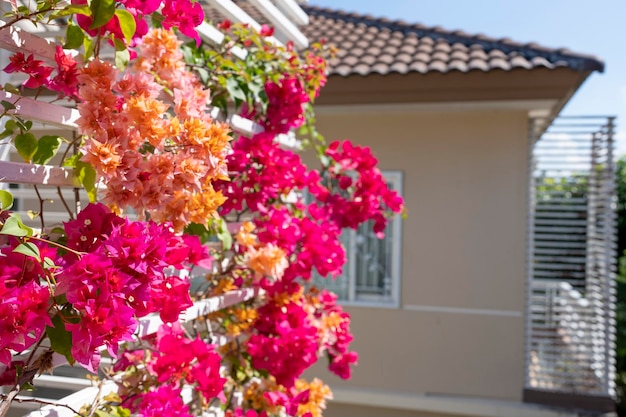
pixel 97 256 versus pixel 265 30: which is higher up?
pixel 265 30

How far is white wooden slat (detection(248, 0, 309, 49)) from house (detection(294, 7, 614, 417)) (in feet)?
8.86

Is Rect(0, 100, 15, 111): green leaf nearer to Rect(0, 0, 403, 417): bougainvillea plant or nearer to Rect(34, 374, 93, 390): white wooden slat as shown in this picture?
Rect(0, 0, 403, 417): bougainvillea plant

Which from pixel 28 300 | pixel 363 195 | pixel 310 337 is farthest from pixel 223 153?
pixel 363 195

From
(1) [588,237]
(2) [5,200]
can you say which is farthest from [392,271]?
(2) [5,200]

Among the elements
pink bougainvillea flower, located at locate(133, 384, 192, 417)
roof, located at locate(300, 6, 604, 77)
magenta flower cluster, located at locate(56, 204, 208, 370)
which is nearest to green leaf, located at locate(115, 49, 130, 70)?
magenta flower cluster, located at locate(56, 204, 208, 370)

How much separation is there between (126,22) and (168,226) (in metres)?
0.37

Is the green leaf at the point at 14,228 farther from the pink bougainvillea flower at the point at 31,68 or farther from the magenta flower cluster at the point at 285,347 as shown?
the magenta flower cluster at the point at 285,347

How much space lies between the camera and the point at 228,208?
69.6 inches

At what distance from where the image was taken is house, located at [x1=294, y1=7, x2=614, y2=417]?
5.26m

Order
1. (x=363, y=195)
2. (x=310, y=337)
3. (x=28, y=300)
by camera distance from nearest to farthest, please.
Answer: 1. (x=28, y=300)
2. (x=310, y=337)
3. (x=363, y=195)

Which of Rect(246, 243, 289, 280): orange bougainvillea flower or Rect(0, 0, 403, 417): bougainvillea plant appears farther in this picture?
Rect(246, 243, 289, 280): orange bougainvillea flower

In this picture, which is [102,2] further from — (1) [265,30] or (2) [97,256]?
(1) [265,30]

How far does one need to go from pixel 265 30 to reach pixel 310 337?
3.20ft

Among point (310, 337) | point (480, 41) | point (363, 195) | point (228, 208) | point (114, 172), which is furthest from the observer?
point (480, 41)
